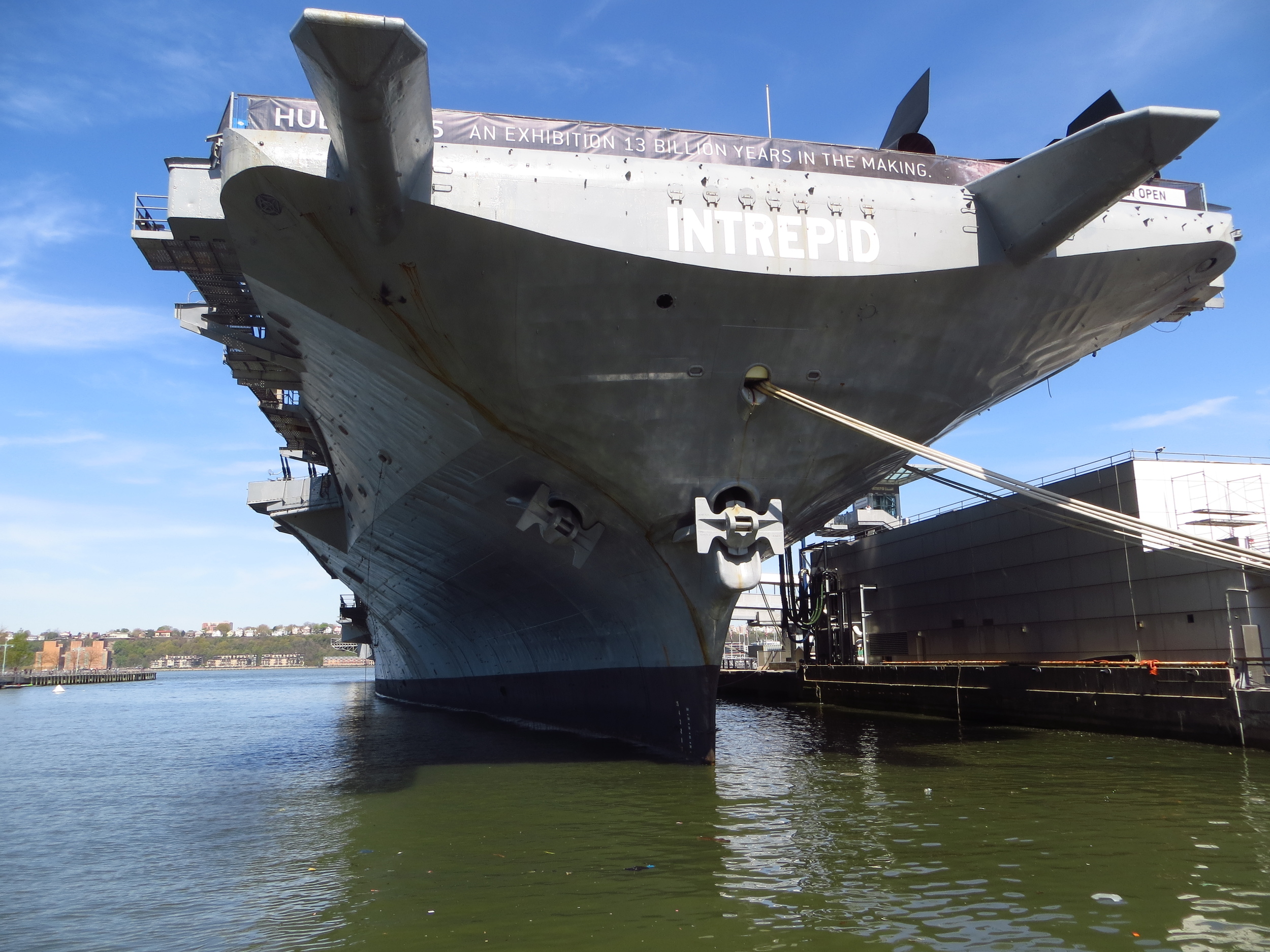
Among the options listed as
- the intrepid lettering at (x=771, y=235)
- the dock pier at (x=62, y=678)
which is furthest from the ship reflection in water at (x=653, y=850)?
the dock pier at (x=62, y=678)

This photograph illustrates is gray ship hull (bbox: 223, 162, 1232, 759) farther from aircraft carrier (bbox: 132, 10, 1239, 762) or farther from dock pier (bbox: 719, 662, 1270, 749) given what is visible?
dock pier (bbox: 719, 662, 1270, 749)

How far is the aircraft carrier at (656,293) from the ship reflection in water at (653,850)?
2856 millimetres

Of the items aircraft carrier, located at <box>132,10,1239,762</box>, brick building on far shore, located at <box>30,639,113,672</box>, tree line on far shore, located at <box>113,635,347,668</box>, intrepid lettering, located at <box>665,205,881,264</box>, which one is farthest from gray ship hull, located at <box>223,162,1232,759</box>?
tree line on far shore, located at <box>113,635,347,668</box>

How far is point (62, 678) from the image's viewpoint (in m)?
74.4

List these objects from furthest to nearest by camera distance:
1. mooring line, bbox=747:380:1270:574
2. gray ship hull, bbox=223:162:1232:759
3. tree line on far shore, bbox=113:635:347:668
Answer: tree line on far shore, bbox=113:635:347:668, gray ship hull, bbox=223:162:1232:759, mooring line, bbox=747:380:1270:574

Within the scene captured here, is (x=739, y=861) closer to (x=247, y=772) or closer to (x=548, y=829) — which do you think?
(x=548, y=829)

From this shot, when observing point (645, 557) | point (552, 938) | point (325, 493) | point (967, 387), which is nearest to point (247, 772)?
point (645, 557)

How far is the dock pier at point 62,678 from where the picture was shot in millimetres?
67312

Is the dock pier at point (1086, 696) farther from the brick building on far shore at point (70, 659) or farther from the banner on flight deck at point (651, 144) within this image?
the brick building on far shore at point (70, 659)

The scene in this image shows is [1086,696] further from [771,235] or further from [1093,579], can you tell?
[771,235]

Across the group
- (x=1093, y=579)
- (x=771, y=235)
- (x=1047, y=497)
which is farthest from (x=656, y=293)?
(x=1093, y=579)

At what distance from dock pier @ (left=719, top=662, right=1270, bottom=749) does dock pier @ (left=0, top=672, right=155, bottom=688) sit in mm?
68184

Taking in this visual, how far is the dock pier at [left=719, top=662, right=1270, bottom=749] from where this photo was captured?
1373 cm

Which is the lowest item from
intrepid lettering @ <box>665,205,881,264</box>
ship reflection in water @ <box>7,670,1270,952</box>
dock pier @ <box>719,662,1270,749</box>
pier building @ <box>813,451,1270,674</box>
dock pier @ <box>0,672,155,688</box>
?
dock pier @ <box>0,672,155,688</box>
